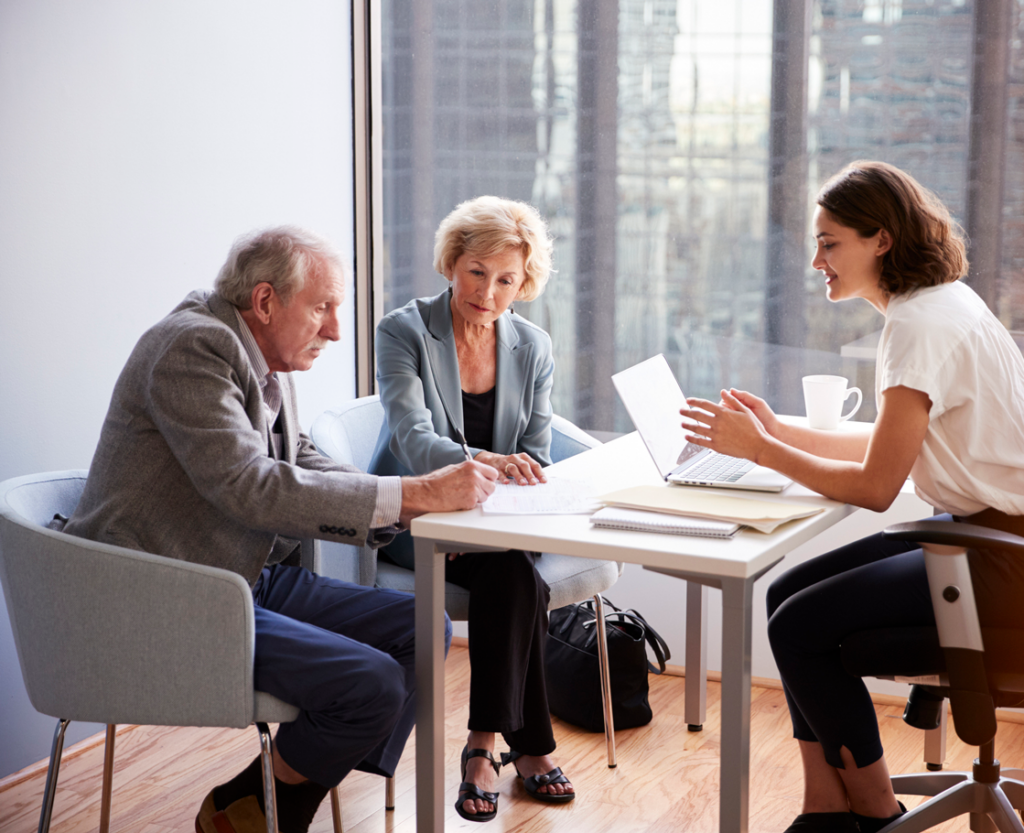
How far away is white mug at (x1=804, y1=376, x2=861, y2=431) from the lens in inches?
89.7

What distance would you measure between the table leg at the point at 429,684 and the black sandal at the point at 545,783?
0.50 meters

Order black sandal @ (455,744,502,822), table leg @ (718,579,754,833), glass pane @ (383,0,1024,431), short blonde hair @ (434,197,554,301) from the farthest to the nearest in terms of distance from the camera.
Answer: glass pane @ (383,0,1024,431) → short blonde hair @ (434,197,554,301) → black sandal @ (455,744,502,822) → table leg @ (718,579,754,833)

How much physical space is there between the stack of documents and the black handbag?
0.87m

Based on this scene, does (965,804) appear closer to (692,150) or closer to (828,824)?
(828,824)

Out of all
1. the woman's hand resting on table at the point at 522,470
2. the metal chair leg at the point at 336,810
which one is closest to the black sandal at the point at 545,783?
the metal chair leg at the point at 336,810

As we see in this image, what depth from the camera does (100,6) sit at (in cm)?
236

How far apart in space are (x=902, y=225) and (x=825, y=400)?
51cm

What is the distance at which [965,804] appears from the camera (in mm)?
1907

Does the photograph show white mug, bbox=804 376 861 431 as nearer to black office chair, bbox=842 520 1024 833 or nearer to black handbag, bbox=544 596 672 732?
black office chair, bbox=842 520 1024 833

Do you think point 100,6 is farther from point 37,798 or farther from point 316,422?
point 37,798

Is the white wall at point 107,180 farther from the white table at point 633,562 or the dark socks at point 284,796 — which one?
the white table at point 633,562

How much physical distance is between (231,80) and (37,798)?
176 cm

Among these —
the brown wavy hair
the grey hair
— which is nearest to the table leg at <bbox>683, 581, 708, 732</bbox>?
the brown wavy hair

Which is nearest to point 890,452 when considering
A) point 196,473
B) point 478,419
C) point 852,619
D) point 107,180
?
point 852,619
